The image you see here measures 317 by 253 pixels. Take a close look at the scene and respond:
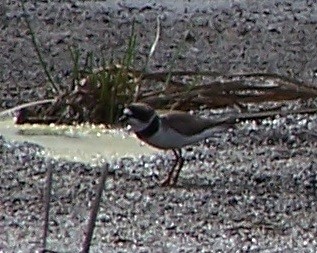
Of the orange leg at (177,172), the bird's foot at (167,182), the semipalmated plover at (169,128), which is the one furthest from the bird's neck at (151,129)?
the bird's foot at (167,182)

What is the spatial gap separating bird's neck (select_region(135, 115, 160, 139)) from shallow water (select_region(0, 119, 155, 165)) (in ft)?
0.68

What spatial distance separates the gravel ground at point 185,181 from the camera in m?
5.66

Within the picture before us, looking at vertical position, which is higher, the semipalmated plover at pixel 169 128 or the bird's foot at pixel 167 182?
the semipalmated plover at pixel 169 128

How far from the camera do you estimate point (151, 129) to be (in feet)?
22.8

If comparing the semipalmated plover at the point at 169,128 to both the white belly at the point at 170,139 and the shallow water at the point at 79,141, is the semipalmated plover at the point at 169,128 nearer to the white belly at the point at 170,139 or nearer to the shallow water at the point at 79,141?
the white belly at the point at 170,139

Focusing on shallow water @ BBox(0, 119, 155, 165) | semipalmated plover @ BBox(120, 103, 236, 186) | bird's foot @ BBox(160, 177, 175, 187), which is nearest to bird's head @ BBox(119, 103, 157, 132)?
semipalmated plover @ BBox(120, 103, 236, 186)

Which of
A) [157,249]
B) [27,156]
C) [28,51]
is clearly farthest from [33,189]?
[28,51]

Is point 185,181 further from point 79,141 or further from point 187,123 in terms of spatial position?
point 79,141

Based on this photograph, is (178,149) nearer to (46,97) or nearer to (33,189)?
(33,189)

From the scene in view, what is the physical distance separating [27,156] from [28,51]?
140 inches

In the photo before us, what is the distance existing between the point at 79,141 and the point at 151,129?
20.4 inches

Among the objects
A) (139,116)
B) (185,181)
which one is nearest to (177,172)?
(185,181)

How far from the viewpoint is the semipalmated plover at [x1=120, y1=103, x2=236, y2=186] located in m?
6.94

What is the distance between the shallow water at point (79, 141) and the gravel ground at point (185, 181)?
0.11m
